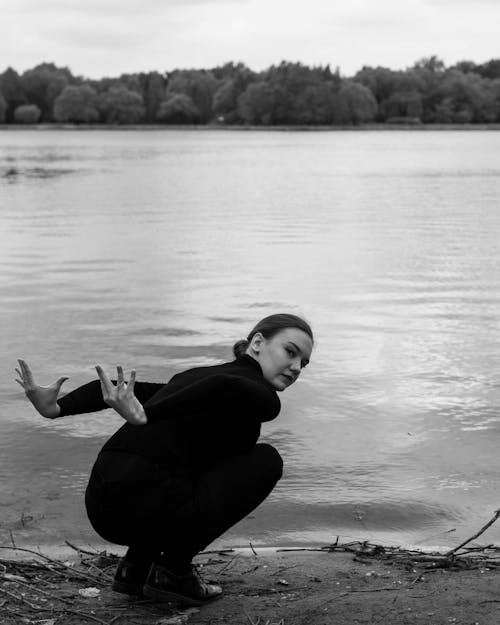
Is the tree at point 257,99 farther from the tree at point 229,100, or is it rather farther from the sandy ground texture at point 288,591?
the sandy ground texture at point 288,591

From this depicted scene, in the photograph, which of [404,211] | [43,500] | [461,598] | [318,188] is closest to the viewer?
[461,598]

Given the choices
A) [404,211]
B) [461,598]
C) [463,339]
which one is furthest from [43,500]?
[404,211]

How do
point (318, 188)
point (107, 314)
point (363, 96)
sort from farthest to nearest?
point (363, 96) < point (318, 188) < point (107, 314)

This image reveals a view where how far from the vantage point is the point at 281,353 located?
3.96 metres

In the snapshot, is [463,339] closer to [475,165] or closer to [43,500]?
[43,500]

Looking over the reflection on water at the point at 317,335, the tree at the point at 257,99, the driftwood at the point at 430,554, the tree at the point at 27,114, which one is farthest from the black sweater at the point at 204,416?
the tree at the point at 27,114

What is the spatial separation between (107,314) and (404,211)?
1657cm

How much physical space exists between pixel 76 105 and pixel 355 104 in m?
52.8

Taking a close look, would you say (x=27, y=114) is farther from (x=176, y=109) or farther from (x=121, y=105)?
(x=176, y=109)

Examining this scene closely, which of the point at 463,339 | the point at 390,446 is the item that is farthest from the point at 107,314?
the point at 390,446

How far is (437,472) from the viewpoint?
21.3 ft

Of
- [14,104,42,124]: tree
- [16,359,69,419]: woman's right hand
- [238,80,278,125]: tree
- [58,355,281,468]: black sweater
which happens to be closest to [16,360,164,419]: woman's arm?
[16,359,69,419]: woman's right hand

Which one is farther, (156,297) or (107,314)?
(156,297)

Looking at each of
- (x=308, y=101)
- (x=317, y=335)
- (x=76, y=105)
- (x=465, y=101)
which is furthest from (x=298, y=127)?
(x=317, y=335)
